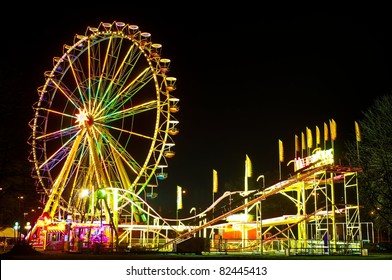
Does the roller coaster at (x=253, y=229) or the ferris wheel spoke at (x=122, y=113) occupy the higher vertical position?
the ferris wheel spoke at (x=122, y=113)

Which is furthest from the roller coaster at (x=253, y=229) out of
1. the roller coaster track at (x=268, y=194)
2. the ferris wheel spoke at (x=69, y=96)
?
the ferris wheel spoke at (x=69, y=96)

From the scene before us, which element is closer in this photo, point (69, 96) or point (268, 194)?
point (268, 194)

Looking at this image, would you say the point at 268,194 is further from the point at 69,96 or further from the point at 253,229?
the point at 69,96

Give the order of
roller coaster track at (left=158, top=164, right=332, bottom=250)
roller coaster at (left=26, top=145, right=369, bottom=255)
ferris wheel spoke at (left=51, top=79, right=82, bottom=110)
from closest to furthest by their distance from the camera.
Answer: roller coaster at (left=26, top=145, right=369, bottom=255) < roller coaster track at (left=158, top=164, right=332, bottom=250) < ferris wheel spoke at (left=51, top=79, right=82, bottom=110)

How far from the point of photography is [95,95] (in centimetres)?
3656

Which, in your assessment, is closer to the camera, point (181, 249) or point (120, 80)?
point (181, 249)

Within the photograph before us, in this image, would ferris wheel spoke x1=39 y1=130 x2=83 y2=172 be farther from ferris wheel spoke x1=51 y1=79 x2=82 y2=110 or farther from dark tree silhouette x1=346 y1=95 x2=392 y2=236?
dark tree silhouette x1=346 y1=95 x2=392 y2=236

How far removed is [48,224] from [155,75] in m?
13.3

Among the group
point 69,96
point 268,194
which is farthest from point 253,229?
point 69,96

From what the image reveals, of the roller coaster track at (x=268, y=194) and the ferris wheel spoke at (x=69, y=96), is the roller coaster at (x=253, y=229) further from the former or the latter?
the ferris wheel spoke at (x=69, y=96)

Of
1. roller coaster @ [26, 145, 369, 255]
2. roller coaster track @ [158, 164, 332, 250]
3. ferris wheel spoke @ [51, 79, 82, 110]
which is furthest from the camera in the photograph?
ferris wheel spoke @ [51, 79, 82, 110]

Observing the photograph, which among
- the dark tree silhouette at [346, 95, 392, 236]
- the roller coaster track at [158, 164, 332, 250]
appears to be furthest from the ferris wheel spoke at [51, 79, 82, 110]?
the dark tree silhouette at [346, 95, 392, 236]
